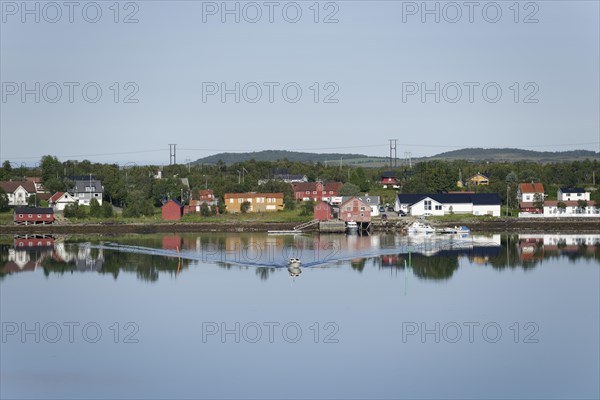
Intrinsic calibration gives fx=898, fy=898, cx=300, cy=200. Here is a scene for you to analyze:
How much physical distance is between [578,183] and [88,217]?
988 inches

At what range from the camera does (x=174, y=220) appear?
111 feet

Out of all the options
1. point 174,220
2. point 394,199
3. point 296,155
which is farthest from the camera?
point 296,155

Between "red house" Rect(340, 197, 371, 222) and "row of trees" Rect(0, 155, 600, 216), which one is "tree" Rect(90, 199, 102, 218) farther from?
"red house" Rect(340, 197, 371, 222)

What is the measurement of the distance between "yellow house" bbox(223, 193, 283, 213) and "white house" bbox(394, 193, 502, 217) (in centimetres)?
545

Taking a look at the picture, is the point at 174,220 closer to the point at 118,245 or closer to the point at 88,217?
the point at 88,217

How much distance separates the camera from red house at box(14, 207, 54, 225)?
3366 centimetres

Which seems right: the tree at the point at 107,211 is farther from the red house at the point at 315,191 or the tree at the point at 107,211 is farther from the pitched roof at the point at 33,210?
the red house at the point at 315,191

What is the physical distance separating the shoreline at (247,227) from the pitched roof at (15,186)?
17.7 feet

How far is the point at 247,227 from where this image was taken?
32938 mm

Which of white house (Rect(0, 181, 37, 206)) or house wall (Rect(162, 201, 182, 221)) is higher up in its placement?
white house (Rect(0, 181, 37, 206))

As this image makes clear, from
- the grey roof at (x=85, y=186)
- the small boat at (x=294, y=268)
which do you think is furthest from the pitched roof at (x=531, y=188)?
the small boat at (x=294, y=268)

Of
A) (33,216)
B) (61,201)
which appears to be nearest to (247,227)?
(33,216)

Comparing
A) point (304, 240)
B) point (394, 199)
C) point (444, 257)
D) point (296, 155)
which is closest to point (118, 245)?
point (304, 240)

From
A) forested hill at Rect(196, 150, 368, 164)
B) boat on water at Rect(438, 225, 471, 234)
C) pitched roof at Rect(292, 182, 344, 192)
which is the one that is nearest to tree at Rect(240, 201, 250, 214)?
pitched roof at Rect(292, 182, 344, 192)
